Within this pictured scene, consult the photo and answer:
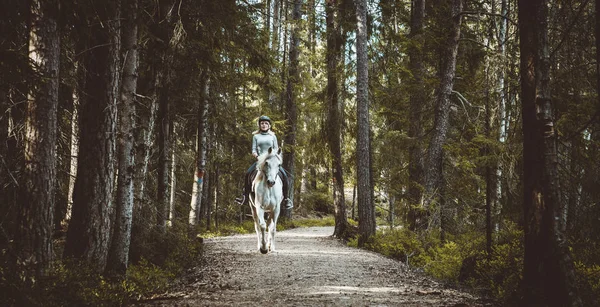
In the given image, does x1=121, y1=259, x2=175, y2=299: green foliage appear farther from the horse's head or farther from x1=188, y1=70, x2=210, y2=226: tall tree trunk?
x1=188, y1=70, x2=210, y2=226: tall tree trunk

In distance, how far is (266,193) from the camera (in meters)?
12.1

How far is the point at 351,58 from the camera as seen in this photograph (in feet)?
62.7

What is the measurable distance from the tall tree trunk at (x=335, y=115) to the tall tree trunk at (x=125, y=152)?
1193 centimetres

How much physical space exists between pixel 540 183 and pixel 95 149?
638 centimetres

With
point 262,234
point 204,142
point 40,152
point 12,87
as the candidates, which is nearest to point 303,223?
point 204,142

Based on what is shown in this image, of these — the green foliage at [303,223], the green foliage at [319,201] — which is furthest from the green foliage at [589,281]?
the green foliage at [319,201]

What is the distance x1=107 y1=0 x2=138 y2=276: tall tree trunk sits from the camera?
7469 mm

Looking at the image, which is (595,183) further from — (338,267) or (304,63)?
(304,63)

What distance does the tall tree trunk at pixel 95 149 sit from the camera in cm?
650

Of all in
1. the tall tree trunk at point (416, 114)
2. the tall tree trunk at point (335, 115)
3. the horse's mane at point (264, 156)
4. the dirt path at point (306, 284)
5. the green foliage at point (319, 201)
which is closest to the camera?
the dirt path at point (306, 284)

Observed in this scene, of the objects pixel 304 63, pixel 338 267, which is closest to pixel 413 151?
pixel 338 267

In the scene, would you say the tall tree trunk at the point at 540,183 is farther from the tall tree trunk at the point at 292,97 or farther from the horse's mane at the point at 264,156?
the tall tree trunk at the point at 292,97

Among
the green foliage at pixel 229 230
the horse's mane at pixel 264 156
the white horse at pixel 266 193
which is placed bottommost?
the green foliage at pixel 229 230

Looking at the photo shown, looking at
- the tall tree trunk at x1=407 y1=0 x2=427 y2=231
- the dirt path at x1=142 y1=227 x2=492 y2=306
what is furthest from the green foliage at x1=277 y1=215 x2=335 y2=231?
the dirt path at x1=142 y1=227 x2=492 y2=306
